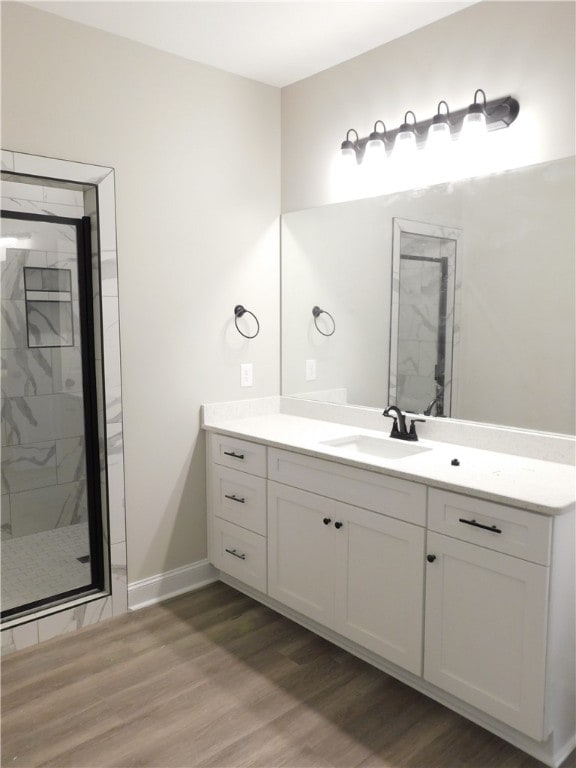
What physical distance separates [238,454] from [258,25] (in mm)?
1884

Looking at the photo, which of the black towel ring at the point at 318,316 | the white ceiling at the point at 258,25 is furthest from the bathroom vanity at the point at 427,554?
the white ceiling at the point at 258,25

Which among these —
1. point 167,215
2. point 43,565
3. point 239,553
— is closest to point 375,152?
point 167,215

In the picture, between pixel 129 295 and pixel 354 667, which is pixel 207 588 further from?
pixel 129 295

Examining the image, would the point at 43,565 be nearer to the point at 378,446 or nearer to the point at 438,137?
the point at 378,446

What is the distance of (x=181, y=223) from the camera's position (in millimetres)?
2918

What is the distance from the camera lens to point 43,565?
304 centimetres

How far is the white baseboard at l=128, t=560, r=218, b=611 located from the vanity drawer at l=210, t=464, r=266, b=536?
33 centimetres

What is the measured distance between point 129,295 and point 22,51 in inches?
40.8

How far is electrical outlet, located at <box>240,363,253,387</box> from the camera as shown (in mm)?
3225

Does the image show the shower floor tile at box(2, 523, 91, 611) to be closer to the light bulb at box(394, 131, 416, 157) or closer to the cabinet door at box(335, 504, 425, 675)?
the cabinet door at box(335, 504, 425, 675)

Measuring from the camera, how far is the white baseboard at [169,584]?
2.90 meters

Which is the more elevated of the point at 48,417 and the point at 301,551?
the point at 48,417

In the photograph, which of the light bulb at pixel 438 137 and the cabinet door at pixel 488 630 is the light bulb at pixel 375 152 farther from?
the cabinet door at pixel 488 630

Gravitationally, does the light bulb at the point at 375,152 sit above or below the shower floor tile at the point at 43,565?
above
